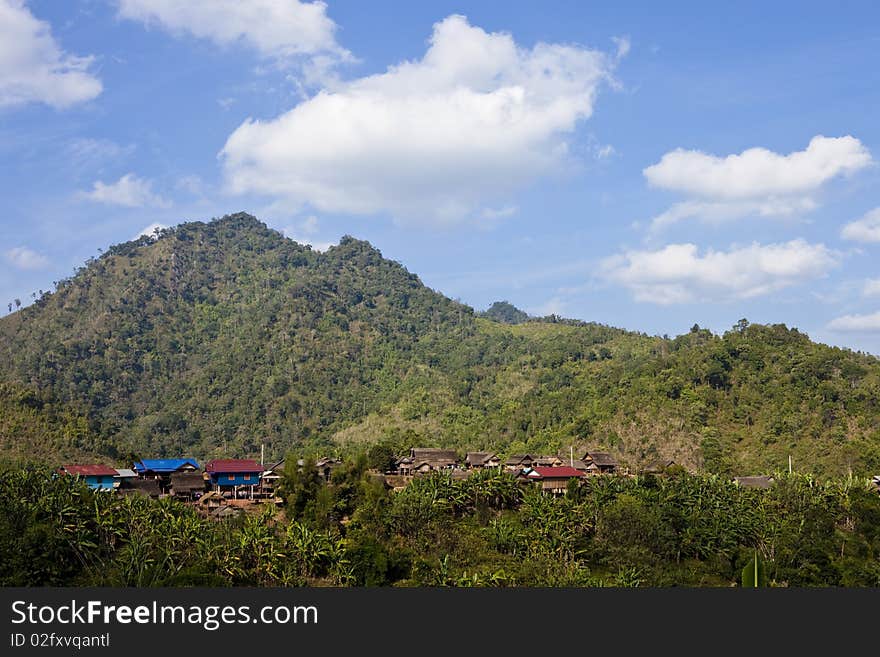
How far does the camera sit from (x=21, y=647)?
18.8m

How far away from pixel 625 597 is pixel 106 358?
393 ft

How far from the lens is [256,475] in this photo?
49781mm

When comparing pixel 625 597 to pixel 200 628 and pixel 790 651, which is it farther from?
pixel 200 628

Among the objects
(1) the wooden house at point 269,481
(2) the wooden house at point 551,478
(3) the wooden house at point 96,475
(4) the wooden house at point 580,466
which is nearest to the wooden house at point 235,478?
(1) the wooden house at point 269,481

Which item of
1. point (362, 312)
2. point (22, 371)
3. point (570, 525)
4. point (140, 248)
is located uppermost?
point (140, 248)

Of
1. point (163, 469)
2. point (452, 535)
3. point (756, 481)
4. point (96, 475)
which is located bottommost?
point (452, 535)

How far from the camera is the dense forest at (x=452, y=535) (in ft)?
110

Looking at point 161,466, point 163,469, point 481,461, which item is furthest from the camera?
point 481,461

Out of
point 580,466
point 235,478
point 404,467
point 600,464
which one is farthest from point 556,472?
point 235,478

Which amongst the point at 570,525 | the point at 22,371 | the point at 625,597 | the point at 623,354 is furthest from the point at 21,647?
the point at 22,371

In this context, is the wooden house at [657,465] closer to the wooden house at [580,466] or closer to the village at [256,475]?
the village at [256,475]

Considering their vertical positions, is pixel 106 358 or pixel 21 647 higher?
pixel 106 358

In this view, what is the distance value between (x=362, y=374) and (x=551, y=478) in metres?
65.6

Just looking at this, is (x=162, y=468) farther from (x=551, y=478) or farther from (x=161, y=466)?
(x=551, y=478)
